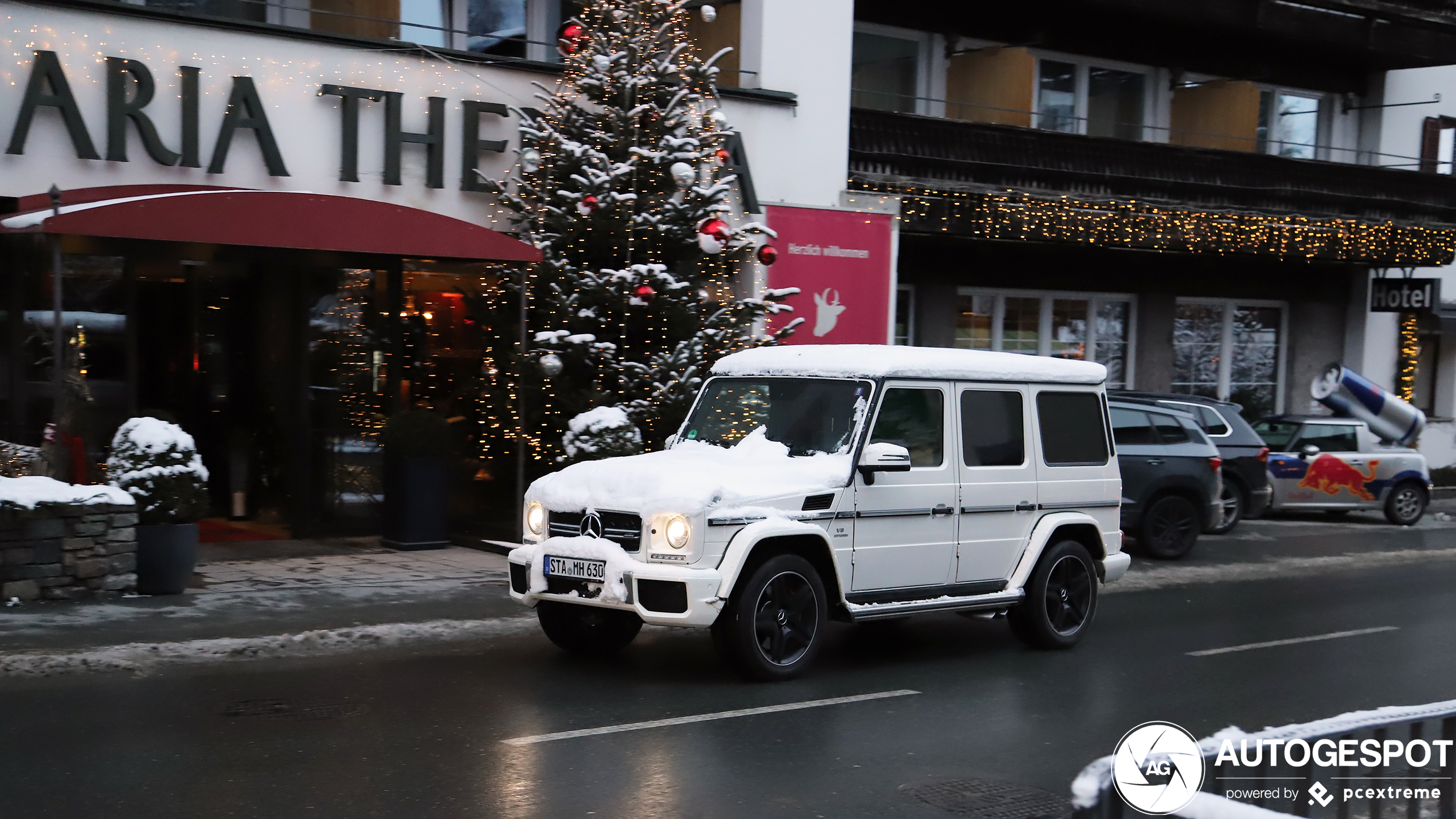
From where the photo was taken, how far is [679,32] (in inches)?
558

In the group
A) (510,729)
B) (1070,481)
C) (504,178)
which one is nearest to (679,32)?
(504,178)

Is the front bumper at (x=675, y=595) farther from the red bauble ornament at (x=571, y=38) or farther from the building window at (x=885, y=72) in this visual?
the building window at (x=885, y=72)

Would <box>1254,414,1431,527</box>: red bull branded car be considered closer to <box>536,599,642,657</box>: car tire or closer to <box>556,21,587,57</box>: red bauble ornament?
<box>556,21,587,57</box>: red bauble ornament

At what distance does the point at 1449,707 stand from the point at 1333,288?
23647 millimetres

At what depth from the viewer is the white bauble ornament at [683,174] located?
1336 centimetres

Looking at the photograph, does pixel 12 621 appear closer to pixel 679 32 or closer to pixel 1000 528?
pixel 1000 528

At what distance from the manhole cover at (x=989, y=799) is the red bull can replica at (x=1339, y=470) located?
14400 millimetres

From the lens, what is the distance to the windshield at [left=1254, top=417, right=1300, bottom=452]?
65.6 ft

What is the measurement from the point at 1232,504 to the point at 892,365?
34.4 feet

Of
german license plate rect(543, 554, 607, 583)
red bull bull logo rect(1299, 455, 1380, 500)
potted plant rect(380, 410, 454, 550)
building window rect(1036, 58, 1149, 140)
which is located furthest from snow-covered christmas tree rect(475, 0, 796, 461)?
building window rect(1036, 58, 1149, 140)

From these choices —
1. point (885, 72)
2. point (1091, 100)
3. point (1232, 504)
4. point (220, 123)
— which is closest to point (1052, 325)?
point (1091, 100)

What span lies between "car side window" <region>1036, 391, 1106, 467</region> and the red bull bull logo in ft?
35.6

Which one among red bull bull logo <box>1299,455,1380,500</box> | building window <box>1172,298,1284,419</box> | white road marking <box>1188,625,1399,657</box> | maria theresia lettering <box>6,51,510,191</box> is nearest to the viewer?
white road marking <box>1188,625,1399,657</box>

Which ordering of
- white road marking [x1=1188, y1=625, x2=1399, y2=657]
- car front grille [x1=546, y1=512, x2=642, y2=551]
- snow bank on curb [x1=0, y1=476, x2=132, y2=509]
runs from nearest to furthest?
1. car front grille [x1=546, y1=512, x2=642, y2=551]
2. snow bank on curb [x1=0, y1=476, x2=132, y2=509]
3. white road marking [x1=1188, y1=625, x2=1399, y2=657]
